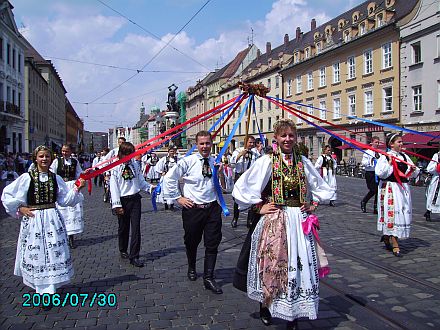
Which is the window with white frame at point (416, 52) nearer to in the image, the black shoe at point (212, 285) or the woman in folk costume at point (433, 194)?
the woman in folk costume at point (433, 194)

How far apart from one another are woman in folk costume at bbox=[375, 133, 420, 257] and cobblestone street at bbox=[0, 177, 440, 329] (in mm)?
403

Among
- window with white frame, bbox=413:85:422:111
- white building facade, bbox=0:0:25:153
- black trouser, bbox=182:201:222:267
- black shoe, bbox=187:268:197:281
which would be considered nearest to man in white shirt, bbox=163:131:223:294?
black trouser, bbox=182:201:222:267

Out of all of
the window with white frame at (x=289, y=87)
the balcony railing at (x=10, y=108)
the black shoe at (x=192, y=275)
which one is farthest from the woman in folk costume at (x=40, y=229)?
the window with white frame at (x=289, y=87)

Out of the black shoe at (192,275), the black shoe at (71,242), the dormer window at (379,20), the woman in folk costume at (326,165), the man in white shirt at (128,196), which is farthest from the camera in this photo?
the dormer window at (379,20)

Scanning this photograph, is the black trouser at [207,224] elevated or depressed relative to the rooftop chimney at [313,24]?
depressed

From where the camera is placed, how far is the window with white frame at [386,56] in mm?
30547

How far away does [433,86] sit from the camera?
26.2 metres

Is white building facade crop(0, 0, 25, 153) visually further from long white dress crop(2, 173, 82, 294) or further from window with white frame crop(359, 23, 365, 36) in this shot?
long white dress crop(2, 173, 82, 294)

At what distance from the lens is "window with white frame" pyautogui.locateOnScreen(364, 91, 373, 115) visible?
33219 mm

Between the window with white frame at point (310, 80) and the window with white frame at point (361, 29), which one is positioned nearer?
the window with white frame at point (361, 29)

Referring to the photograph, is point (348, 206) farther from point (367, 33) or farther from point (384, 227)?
point (367, 33)

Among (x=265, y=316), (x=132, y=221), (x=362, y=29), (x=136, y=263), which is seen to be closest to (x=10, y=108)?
(x=362, y=29)
